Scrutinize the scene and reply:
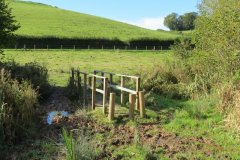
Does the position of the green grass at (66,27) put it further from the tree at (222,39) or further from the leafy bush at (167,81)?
the tree at (222,39)

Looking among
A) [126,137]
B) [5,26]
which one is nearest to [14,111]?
[126,137]

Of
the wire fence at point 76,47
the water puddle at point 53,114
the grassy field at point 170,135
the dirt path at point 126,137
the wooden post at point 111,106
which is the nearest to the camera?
the grassy field at point 170,135

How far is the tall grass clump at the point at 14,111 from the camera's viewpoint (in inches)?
448

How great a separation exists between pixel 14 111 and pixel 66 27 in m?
64.5

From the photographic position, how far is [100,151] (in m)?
10.1

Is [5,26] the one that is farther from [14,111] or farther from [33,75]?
[14,111]

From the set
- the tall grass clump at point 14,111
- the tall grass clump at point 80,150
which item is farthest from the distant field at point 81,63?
the tall grass clump at point 80,150

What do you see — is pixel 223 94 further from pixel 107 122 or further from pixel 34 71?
pixel 34 71

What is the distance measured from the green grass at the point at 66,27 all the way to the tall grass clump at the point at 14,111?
48.0m

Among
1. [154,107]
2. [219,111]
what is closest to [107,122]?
[154,107]

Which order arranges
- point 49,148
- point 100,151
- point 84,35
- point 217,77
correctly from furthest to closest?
point 84,35 < point 217,77 < point 49,148 < point 100,151

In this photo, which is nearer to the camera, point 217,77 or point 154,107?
point 154,107

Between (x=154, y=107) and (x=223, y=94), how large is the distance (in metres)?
2.74

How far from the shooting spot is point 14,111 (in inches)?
482
